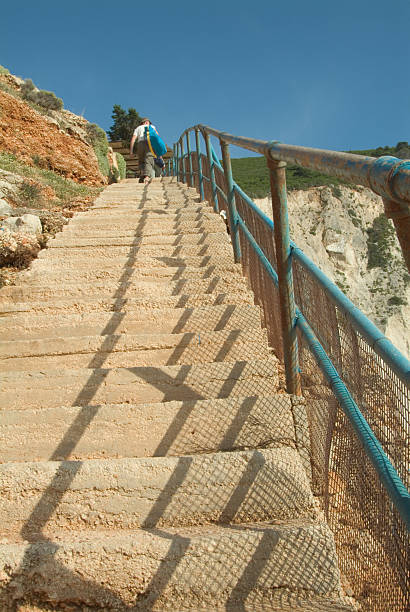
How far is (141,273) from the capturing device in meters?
4.02

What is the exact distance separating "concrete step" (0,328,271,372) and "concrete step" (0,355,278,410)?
26 centimetres

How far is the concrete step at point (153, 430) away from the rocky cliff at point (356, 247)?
36629 millimetres

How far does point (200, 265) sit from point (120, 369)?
1884 millimetres

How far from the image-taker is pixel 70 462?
1.78 m

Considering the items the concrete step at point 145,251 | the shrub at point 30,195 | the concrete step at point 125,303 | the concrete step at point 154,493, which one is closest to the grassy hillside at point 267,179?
the shrub at point 30,195

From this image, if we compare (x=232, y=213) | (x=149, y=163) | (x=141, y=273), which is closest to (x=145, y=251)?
(x=141, y=273)

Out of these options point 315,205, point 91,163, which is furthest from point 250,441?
point 315,205

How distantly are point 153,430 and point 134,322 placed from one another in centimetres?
118

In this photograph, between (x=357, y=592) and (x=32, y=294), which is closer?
(x=357, y=592)

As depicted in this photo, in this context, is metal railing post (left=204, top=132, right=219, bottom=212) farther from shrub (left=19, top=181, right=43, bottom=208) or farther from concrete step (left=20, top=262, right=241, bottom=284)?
shrub (left=19, top=181, right=43, bottom=208)

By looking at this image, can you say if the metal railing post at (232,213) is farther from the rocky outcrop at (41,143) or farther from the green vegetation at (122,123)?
the green vegetation at (122,123)

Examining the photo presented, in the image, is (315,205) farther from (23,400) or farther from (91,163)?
(23,400)

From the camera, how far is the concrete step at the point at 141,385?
7.73 ft

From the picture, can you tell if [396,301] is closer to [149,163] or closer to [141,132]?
[149,163]
